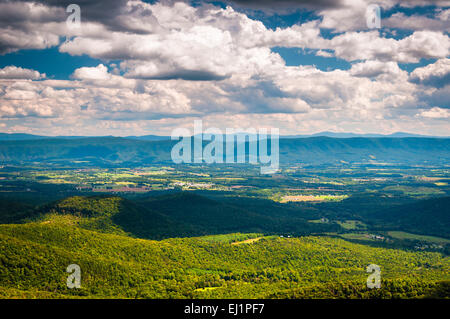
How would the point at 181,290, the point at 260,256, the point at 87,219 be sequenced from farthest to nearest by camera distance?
the point at 87,219
the point at 260,256
the point at 181,290

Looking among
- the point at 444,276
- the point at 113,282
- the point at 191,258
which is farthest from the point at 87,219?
the point at 444,276

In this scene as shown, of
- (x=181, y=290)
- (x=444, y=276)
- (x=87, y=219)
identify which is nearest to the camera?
(x=181, y=290)
